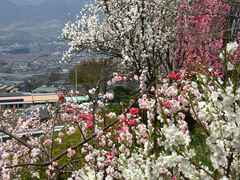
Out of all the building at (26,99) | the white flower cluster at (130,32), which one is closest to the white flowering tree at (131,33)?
the white flower cluster at (130,32)

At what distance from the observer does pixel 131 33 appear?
904 cm

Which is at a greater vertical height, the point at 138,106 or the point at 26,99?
the point at 138,106

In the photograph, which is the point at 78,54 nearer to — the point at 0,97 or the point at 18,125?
the point at 18,125

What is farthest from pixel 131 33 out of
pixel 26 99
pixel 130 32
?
pixel 26 99

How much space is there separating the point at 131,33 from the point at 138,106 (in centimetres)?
299

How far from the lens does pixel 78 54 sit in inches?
436

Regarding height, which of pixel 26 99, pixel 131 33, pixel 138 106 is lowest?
pixel 26 99

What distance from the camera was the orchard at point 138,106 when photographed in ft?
4.58

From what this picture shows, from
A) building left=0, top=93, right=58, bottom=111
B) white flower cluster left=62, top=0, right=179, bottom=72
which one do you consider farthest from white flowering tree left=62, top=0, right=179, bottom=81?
building left=0, top=93, right=58, bottom=111

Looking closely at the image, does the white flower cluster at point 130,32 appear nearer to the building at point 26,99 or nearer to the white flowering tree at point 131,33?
the white flowering tree at point 131,33

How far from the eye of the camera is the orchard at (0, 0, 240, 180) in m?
1.40

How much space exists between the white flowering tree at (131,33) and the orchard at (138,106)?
39 mm

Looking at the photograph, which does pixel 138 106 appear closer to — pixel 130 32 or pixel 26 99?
pixel 130 32

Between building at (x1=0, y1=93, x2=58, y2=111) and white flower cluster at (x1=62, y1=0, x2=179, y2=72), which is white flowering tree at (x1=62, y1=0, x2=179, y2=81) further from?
building at (x1=0, y1=93, x2=58, y2=111)
